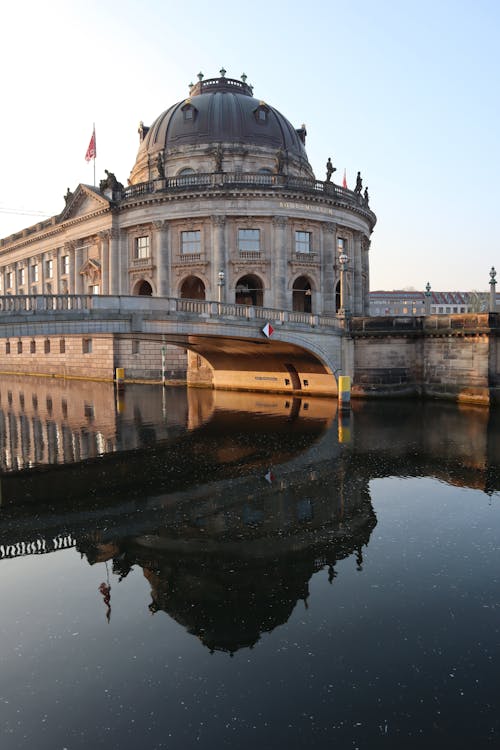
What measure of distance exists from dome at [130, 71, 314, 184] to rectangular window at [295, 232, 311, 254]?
333 inches

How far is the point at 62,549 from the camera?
984 centimetres

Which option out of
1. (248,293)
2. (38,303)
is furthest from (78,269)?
(38,303)

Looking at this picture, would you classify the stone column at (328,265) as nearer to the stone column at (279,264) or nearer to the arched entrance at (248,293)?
the stone column at (279,264)

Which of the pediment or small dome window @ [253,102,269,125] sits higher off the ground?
small dome window @ [253,102,269,125]

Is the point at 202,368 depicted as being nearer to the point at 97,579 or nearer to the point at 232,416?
the point at 232,416

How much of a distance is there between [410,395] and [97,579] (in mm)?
25337

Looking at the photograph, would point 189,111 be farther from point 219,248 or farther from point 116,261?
point 219,248

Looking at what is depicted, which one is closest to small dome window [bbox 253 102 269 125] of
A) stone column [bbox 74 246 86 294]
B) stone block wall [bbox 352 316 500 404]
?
stone column [bbox 74 246 86 294]

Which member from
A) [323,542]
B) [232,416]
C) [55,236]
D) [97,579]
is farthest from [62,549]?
[55,236]

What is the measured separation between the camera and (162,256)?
41969 mm

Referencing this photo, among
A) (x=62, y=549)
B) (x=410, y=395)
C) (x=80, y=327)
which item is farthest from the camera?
(x=410, y=395)

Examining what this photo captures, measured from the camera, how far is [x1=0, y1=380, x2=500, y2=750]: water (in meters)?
5.39

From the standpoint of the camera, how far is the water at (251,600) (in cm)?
539

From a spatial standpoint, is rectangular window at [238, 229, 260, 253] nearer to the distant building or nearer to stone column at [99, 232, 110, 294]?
stone column at [99, 232, 110, 294]
